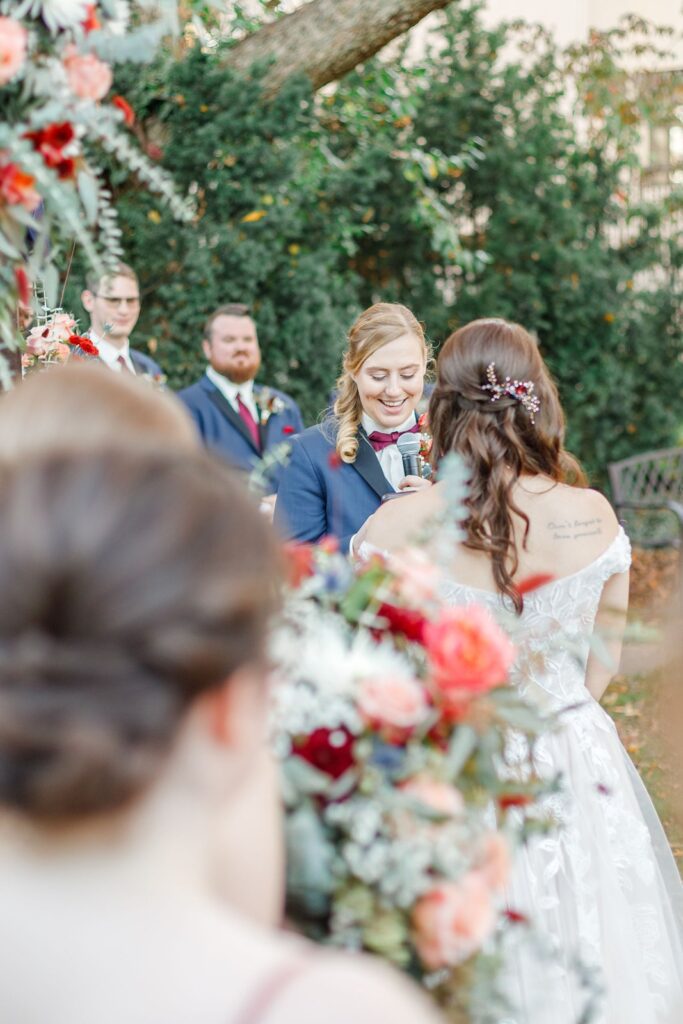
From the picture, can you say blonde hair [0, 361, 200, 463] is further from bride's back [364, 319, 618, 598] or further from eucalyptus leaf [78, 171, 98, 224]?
bride's back [364, 319, 618, 598]

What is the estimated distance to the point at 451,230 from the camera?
324 inches

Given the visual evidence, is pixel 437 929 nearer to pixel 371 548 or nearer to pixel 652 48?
pixel 371 548

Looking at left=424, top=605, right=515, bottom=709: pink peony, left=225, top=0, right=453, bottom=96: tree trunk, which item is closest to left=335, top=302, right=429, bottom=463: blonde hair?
left=424, top=605, right=515, bottom=709: pink peony

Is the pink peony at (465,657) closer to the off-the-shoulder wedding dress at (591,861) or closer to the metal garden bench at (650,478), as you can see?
the off-the-shoulder wedding dress at (591,861)

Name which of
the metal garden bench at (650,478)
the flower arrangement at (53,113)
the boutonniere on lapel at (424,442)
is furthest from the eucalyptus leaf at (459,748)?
the metal garden bench at (650,478)

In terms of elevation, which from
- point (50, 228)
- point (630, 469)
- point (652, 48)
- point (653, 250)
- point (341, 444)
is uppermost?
point (652, 48)

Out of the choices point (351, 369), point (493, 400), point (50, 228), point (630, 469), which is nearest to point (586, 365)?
point (630, 469)

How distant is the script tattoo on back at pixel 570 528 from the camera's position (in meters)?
2.74

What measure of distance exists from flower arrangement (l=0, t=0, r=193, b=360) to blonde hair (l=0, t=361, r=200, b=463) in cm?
52

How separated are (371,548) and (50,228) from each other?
1.20 m

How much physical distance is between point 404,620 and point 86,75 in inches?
34.5

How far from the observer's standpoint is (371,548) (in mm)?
2729

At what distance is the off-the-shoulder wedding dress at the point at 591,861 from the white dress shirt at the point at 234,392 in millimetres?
3679

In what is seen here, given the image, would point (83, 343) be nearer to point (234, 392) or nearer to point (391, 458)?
point (391, 458)
